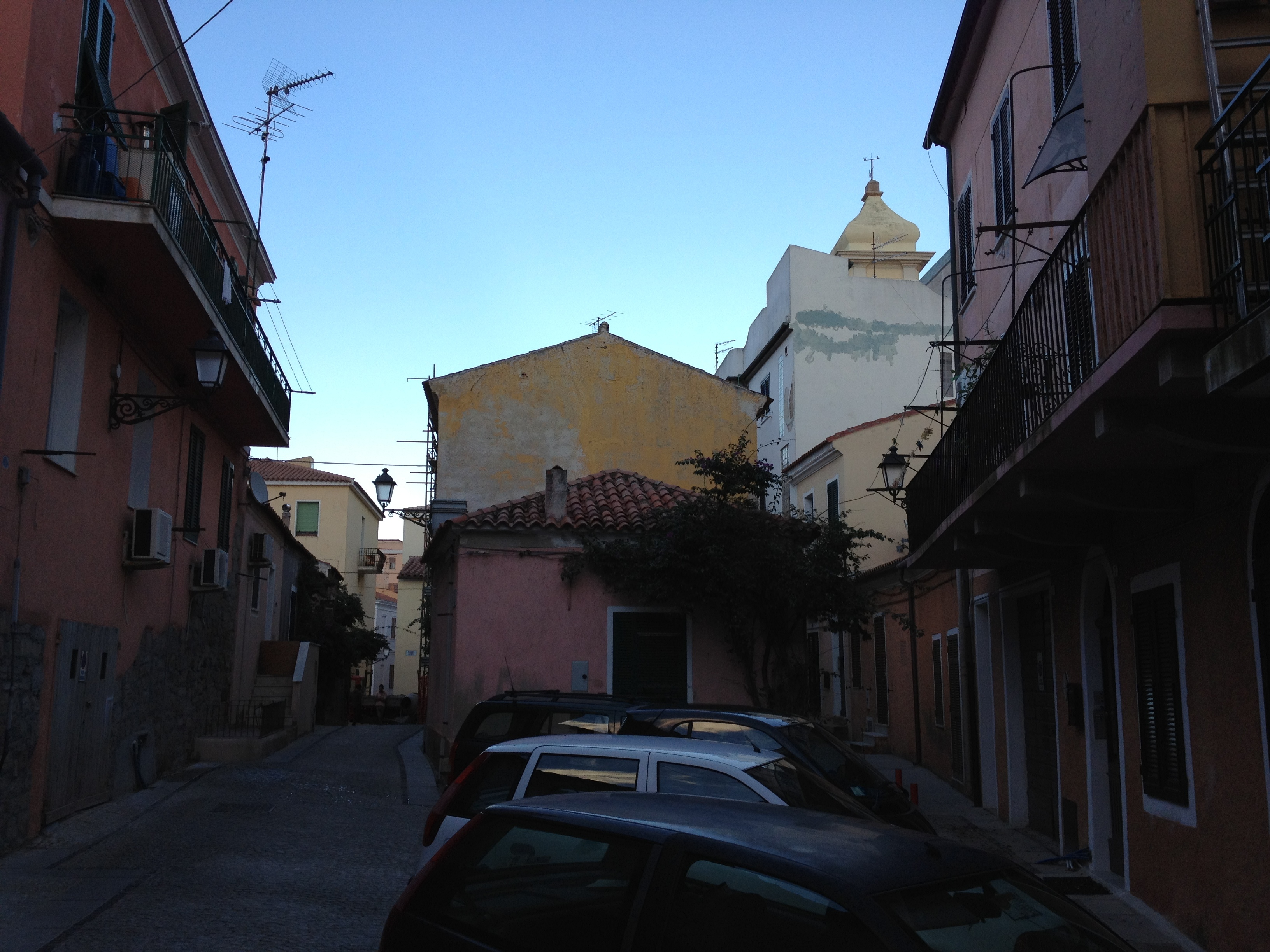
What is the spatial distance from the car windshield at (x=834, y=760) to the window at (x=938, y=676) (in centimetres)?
918

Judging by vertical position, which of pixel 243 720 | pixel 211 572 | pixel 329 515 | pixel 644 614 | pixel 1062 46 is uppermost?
pixel 329 515

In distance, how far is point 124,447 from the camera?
1266cm

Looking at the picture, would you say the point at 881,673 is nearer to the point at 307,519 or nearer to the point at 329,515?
the point at 329,515

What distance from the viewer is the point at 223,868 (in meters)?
9.16

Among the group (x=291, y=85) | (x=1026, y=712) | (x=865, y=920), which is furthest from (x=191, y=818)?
(x=291, y=85)

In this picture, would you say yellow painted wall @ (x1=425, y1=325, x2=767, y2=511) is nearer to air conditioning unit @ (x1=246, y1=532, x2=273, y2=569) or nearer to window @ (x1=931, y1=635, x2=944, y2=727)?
air conditioning unit @ (x1=246, y1=532, x2=273, y2=569)

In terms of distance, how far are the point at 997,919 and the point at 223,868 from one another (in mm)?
7674

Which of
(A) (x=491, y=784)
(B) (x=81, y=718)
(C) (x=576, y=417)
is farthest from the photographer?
(C) (x=576, y=417)

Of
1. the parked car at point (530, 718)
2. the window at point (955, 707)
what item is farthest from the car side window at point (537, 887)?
the window at point (955, 707)

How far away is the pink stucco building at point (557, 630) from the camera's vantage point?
16281 millimetres

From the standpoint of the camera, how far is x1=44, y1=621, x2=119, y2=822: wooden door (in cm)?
1056

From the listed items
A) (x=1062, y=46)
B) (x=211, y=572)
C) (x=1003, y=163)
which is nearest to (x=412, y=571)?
(x=211, y=572)

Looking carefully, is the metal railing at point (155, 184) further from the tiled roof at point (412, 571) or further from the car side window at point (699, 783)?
the tiled roof at point (412, 571)

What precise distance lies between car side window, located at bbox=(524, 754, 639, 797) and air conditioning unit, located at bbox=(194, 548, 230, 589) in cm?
1140
